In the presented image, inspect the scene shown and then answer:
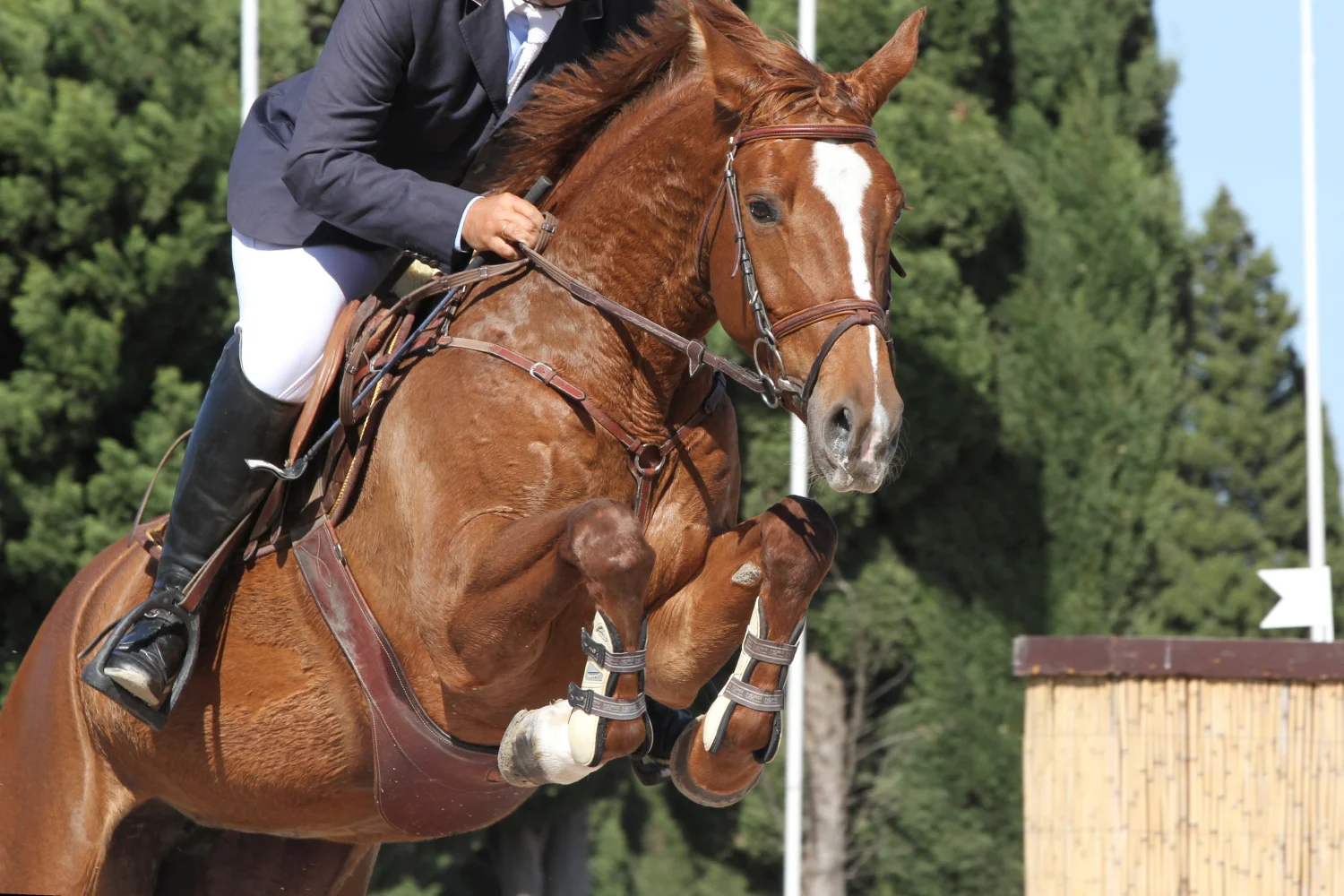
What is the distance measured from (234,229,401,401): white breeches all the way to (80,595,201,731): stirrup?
60cm

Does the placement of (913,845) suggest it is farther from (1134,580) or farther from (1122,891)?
(1122,891)

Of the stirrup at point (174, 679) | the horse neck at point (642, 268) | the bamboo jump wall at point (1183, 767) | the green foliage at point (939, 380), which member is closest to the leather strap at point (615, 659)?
the horse neck at point (642, 268)

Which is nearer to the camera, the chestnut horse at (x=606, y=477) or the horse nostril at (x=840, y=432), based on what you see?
the horse nostril at (x=840, y=432)

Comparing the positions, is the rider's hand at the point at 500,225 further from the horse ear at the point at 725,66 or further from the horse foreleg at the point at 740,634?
the horse foreleg at the point at 740,634

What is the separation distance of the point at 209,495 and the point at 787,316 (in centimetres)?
164

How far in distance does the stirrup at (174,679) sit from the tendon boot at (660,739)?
1.11 m

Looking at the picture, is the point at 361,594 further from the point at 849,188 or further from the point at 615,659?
the point at 849,188

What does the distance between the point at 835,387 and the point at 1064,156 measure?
8.59m

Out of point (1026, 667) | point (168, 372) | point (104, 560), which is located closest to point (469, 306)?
point (104, 560)

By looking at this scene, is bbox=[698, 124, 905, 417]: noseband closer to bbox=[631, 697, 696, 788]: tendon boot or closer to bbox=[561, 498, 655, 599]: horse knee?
bbox=[561, 498, 655, 599]: horse knee

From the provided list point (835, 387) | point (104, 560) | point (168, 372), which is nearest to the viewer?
point (835, 387)

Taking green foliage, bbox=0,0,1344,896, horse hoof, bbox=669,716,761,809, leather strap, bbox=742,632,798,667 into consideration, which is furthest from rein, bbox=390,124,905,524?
green foliage, bbox=0,0,1344,896

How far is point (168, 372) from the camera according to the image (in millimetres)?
8570

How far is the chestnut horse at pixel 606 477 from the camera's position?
313cm
